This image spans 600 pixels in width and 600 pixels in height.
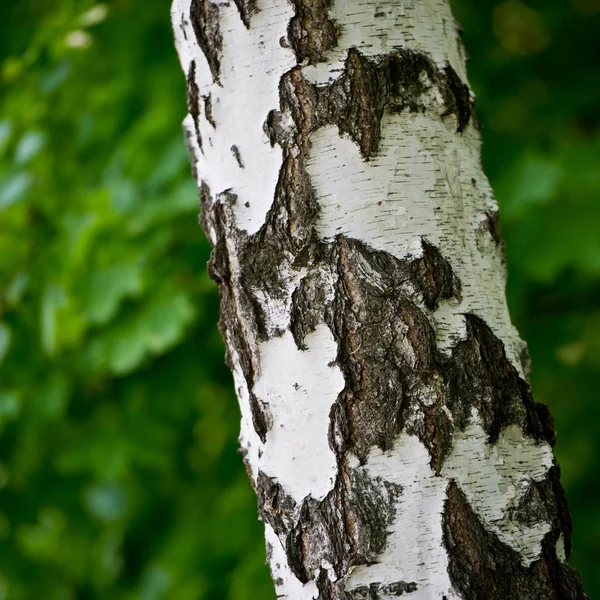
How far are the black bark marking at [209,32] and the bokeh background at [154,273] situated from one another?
870 millimetres

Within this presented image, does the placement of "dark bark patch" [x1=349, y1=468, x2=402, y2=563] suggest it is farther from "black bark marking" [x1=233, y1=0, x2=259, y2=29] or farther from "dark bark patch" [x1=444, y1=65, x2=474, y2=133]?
"black bark marking" [x1=233, y1=0, x2=259, y2=29]

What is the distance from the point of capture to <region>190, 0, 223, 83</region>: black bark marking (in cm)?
94

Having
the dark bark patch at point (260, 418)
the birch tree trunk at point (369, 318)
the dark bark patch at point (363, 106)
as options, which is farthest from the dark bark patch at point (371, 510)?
the dark bark patch at point (363, 106)

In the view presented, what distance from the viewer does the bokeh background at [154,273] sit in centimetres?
197

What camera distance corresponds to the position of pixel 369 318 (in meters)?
0.86

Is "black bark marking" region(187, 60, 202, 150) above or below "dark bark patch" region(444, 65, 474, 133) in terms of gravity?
above

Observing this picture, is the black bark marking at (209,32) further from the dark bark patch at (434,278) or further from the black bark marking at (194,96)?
the dark bark patch at (434,278)

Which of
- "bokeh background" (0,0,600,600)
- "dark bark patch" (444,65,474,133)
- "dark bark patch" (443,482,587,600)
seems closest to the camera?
"dark bark patch" (443,482,587,600)

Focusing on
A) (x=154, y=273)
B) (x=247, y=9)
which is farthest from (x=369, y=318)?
(x=154, y=273)

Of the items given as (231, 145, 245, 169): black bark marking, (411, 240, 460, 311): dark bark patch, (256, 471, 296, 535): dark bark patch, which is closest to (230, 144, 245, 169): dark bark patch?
(231, 145, 245, 169): black bark marking

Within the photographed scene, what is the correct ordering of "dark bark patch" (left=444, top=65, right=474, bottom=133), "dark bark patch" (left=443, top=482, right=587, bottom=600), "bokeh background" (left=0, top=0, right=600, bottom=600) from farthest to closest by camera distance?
1. "bokeh background" (left=0, top=0, right=600, bottom=600)
2. "dark bark patch" (left=444, top=65, right=474, bottom=133)
3. "dark bark patch" (left=443, top=482, right=587, bottom=600)

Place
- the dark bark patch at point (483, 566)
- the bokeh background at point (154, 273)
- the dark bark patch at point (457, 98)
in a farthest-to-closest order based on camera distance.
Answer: the bokeh background at point (154, 273) < the dark bark patch at point (457, 98) < the dark bark patch at point (483, 566)

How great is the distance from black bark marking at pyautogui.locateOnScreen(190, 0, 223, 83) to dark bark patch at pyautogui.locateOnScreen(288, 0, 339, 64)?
0.11 meters

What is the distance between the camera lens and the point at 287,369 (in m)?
0.90
